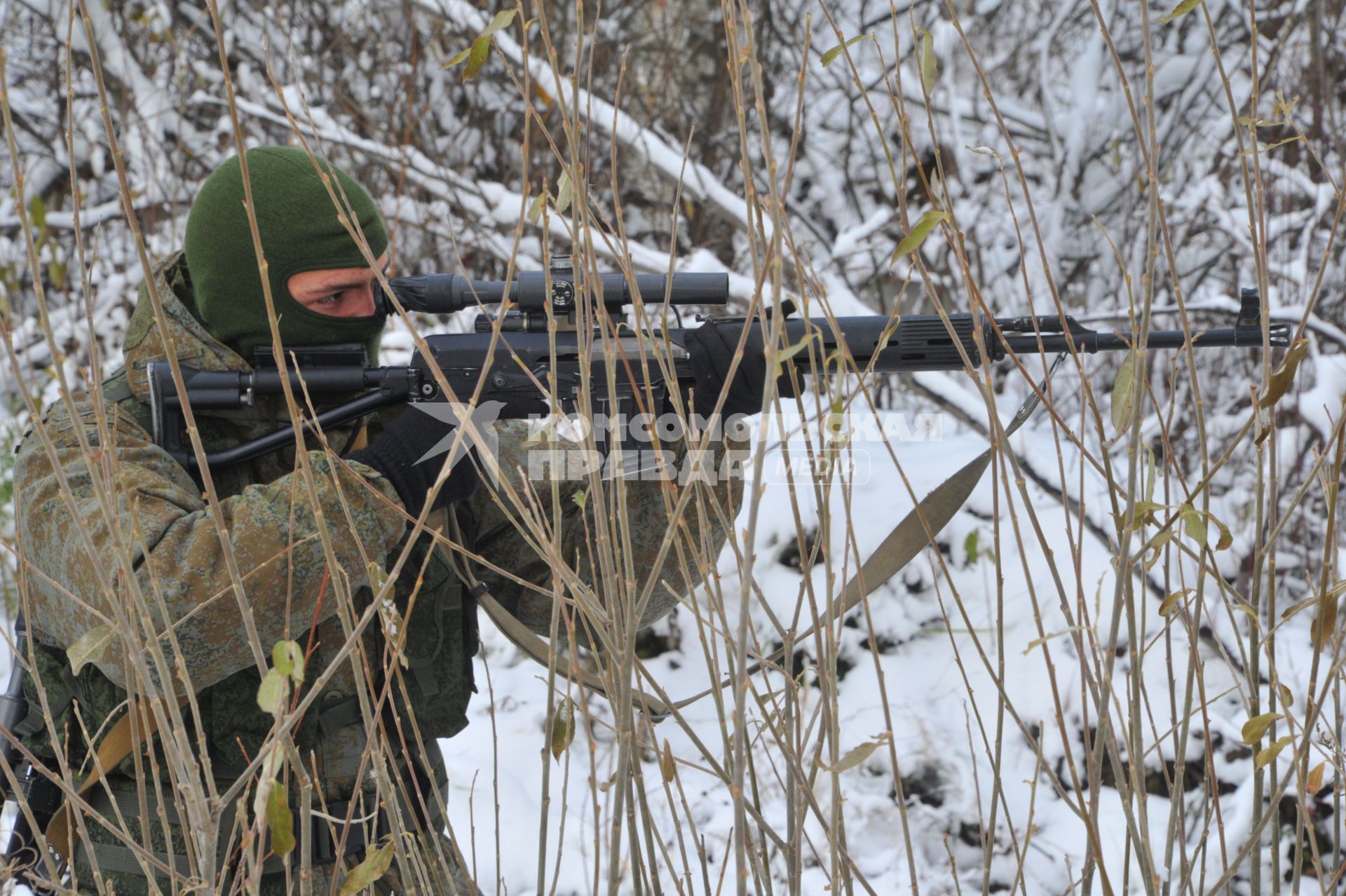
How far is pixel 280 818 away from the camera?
884mm

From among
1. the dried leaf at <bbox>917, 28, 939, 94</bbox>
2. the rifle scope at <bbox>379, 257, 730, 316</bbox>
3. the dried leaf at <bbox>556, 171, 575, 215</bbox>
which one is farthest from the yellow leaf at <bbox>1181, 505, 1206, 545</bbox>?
the rifle scope at <bbox>379, 257, 730, 316</bbox>

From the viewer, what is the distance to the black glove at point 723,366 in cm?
185

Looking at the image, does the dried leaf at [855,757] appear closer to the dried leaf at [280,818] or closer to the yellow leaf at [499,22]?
the dried leaf at [280,818]

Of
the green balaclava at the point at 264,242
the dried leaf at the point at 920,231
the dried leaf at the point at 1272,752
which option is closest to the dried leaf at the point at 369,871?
the dried leaf at the point at 920,231

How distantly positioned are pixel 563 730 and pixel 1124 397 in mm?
654

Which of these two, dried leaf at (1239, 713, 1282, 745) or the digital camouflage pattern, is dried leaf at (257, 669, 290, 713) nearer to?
the digital camouflage pattern

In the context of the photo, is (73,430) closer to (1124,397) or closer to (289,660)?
(289,660)

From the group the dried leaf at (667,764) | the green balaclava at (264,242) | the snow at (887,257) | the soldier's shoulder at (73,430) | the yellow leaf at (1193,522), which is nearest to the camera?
the yellow leaf at (1193,522)

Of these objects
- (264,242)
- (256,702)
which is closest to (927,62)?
(264,242)

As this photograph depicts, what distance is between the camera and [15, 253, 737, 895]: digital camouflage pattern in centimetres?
147

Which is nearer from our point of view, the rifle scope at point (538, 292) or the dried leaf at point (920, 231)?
the dried leaf at point (920, 231)

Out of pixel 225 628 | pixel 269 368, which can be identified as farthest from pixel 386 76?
pixel 225 628

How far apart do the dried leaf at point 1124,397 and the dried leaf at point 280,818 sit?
77cm

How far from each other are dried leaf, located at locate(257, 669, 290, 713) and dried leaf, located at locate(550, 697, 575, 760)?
363 millimetres
